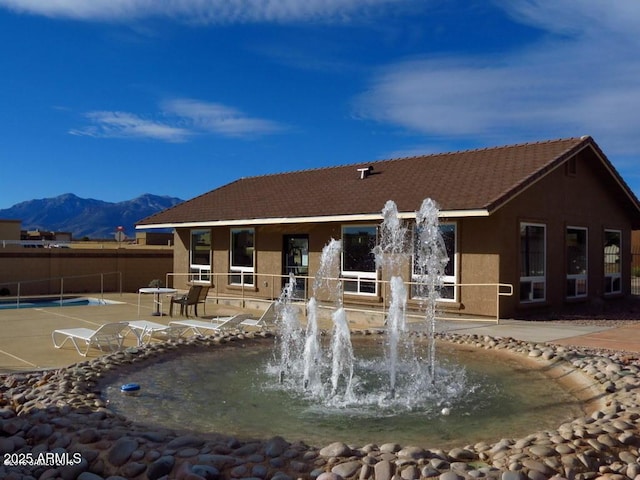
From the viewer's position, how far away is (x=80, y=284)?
25344 millimetres

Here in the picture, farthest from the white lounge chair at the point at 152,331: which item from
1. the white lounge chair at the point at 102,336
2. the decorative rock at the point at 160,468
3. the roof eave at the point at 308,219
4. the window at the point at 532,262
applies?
the window at the point at 532,262

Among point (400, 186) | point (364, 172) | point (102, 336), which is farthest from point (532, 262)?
point (102, 336)

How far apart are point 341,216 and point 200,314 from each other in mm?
4825

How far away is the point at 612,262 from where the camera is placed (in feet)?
63.3

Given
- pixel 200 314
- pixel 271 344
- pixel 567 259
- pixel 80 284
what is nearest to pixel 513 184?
pixel 567 259

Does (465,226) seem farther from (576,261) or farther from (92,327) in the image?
(92,327)

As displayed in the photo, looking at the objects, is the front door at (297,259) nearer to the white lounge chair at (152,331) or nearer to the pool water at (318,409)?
the white lounge chair at (152,331)

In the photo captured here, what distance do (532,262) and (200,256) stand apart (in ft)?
38.8

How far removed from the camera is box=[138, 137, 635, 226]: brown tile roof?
14602mm

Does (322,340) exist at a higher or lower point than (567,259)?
lower

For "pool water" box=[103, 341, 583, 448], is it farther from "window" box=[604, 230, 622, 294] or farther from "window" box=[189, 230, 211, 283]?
"window" box=[189, 230, 211, 283]

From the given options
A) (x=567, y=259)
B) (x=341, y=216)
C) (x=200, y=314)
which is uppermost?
(x=341, y=216)

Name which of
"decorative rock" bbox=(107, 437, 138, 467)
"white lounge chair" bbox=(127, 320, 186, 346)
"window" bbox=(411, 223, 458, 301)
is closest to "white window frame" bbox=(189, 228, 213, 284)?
"window" bbox=(411, 223, 458, 301)

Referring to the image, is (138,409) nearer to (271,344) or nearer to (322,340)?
(271,344)
